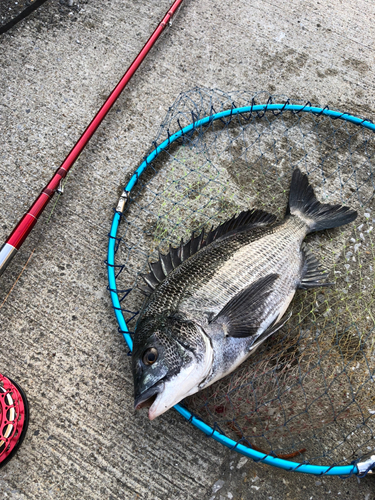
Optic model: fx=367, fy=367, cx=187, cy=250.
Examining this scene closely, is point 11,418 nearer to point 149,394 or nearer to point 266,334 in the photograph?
point 149,394

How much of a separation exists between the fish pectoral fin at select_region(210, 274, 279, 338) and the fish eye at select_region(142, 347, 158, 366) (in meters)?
0.40

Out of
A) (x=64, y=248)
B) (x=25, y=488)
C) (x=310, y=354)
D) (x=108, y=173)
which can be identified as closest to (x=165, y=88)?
(x=108, y=173)

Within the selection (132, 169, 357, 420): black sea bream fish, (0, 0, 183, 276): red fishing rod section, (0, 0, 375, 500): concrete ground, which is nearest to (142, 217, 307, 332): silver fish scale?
(132, 169, 357, 420): black sea bream fish

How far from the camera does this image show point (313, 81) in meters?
3.62

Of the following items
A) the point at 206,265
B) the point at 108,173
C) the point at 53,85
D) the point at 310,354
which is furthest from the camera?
the point at 53,85

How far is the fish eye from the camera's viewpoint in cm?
204

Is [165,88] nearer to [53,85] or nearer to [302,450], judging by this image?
[53,85]

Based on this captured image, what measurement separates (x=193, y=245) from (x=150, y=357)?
2.85ft

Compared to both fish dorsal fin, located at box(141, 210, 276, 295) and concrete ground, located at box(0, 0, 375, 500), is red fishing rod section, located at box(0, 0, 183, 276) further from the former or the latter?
fish dorsal fin, located at box(141, 210, 276, 295)

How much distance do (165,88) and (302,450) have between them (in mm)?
3255

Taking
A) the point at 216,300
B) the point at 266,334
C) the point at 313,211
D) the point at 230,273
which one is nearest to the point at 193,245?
the point at 230,273

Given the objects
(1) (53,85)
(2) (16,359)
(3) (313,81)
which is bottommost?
(2) (16,359)

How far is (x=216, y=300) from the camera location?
2279 mm

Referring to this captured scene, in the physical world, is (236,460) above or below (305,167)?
below
